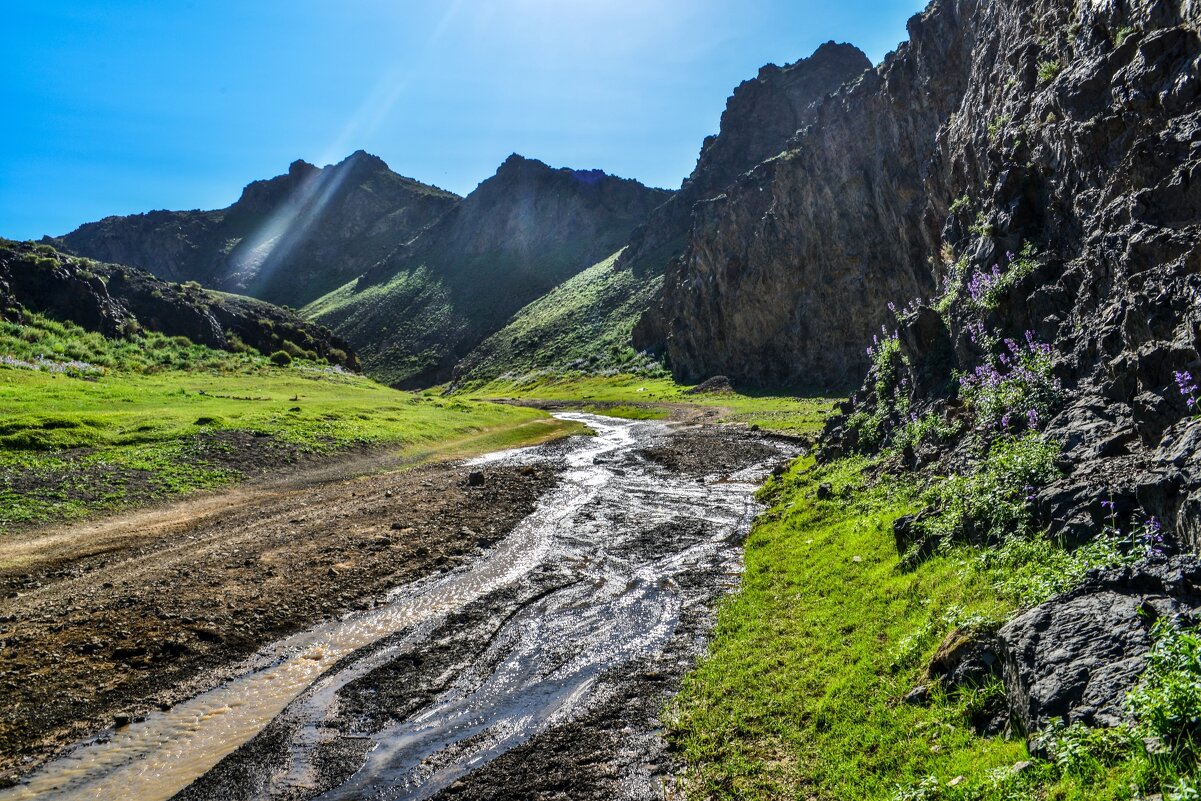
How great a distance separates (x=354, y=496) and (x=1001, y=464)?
1148 inches

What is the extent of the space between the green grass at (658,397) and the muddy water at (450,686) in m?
36.8

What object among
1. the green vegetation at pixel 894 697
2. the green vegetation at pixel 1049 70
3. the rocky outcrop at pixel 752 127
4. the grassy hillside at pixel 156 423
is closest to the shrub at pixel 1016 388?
the green vegetation at pixel 894 697

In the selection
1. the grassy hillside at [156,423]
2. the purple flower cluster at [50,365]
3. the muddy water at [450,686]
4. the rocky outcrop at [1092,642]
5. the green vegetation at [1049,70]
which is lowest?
the muddy water at [450,686]

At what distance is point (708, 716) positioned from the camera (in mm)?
10953

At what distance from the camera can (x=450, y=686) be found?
1328cm

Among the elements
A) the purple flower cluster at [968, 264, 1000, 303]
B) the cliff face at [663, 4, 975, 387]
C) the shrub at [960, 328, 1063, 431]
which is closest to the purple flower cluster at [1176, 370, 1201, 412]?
the shrub at [960, 328, 1063, 431]

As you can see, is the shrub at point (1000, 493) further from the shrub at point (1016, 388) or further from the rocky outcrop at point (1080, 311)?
the shrub at point (1016, 388)

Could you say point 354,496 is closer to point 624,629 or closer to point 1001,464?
point 624,629

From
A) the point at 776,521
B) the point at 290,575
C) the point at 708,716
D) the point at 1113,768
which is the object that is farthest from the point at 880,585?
the point at 290,575

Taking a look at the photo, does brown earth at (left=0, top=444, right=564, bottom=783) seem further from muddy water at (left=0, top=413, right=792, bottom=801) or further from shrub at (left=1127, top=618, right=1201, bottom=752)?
shrub at (left=1127, top=618, right=1201, bottom=752)

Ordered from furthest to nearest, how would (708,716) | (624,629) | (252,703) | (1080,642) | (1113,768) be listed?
1. (624,629)
2. (252,703)
3. (708,716)
4. (1080,642)
5. (1113,768)

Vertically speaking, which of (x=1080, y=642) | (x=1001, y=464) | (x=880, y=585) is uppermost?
(x=1001, y=464)

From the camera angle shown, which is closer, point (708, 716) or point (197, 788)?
point (197, 788)

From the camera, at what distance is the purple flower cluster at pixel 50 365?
60.7 metres
